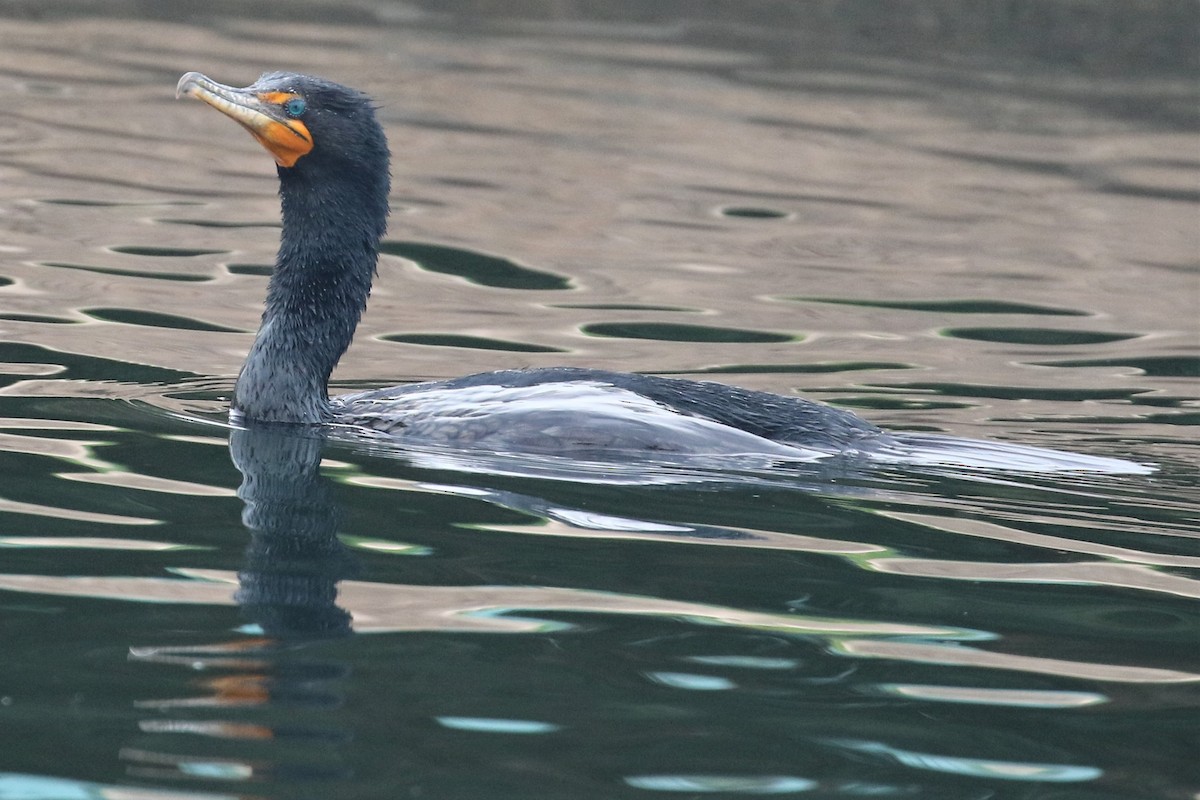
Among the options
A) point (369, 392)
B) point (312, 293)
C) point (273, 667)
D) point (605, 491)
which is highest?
point (312, 293)

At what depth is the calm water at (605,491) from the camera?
12.2ft

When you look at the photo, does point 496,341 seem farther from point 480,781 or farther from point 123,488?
point 480,781

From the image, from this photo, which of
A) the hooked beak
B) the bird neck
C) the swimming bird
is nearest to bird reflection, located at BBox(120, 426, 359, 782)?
→ the swimming bird

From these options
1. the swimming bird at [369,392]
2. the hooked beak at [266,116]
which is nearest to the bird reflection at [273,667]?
the swimming bird at [369,392]

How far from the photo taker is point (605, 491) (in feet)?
18.8

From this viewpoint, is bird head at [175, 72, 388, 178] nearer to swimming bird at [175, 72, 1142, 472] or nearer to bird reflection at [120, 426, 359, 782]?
swimming bird at [175, 72, 1142, 472]

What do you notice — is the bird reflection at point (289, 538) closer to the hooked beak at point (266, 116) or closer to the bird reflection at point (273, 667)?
the bird reflection at point (273, 667)

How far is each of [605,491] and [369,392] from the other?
1496 millimetres

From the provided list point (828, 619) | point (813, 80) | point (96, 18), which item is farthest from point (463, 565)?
point (96, 18)

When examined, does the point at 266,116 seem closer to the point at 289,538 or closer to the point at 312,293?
the point at 312,293

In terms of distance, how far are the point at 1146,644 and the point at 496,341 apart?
4751mm

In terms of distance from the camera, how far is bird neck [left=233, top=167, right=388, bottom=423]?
668 centimetres

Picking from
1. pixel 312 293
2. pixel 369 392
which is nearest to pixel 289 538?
pixel 369 392

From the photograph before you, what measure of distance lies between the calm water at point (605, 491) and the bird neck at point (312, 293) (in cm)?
25
